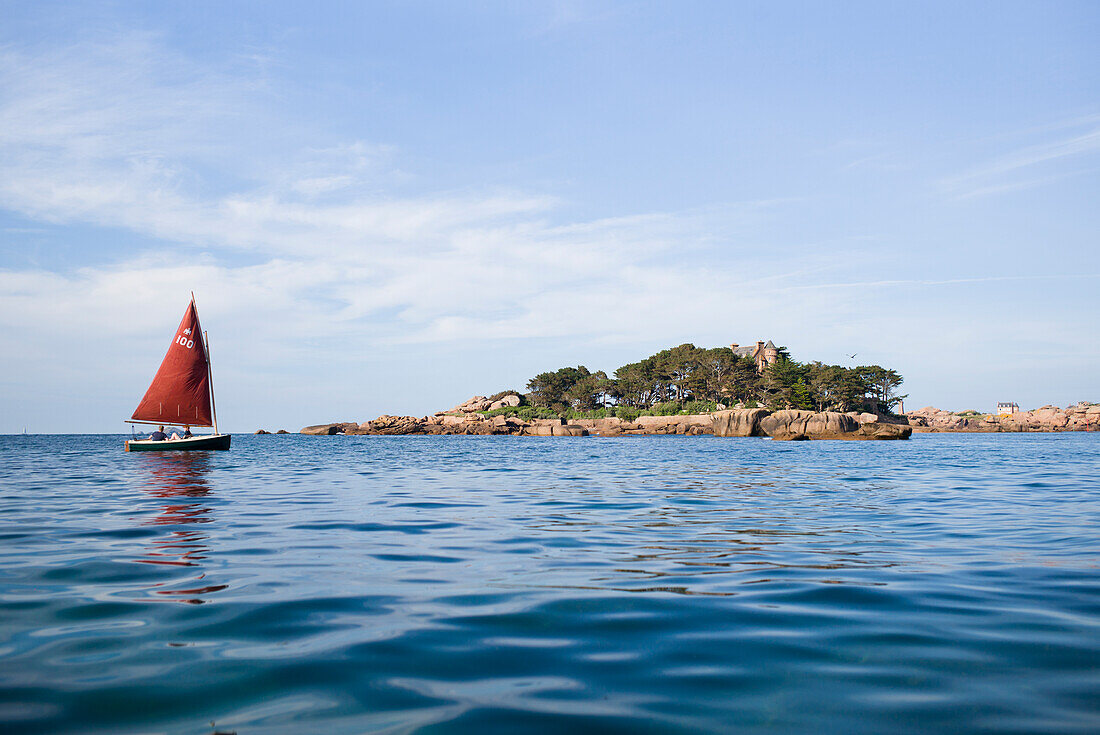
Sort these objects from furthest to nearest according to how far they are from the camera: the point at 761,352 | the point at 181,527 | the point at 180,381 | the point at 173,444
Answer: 1. the point at 761,352
2. the point at 173,444
3. the point at 180,381
4. the point at 181,527

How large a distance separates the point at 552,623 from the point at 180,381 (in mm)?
35808

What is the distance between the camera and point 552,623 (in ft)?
16.5

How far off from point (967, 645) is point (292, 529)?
8409 millimetres

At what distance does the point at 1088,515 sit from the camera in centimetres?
1157

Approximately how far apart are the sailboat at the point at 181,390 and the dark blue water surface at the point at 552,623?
A: 2582cm

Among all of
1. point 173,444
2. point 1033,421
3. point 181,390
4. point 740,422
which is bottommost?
point 1033,421

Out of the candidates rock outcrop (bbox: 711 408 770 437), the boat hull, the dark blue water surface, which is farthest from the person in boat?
rock outcrop (bbox: 711 408 770 437)

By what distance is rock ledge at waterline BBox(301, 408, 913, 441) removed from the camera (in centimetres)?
6894

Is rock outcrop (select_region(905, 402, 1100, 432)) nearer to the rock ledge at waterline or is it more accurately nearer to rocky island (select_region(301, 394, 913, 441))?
rocky island (select_region(301, 394, 913, 441))

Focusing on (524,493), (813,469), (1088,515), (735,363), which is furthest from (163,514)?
(735,363)

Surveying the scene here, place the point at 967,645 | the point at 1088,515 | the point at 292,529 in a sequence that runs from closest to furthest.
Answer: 1. the point at 967,645
2. the point at 292,529
3. the point at 1088,515

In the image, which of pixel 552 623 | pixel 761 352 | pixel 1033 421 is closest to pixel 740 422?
pixel 761 352

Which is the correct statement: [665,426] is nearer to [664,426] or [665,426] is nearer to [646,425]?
[664,426]

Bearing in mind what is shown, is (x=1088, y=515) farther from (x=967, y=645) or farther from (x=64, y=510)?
(x=64, y=510)
